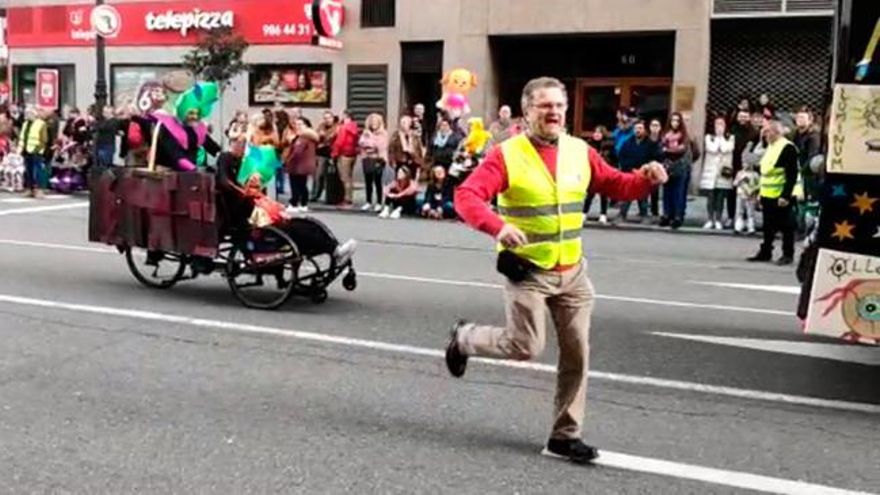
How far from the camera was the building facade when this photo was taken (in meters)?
20.4

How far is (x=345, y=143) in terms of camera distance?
1873cm

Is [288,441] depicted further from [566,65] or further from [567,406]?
[566,65]

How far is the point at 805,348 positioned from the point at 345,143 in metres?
12.3

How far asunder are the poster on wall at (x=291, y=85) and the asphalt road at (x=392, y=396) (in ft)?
50.0

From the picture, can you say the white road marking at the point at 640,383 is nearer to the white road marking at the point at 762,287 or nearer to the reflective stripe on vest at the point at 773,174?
the white road marking at the point at 762,287

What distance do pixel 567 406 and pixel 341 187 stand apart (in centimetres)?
1418

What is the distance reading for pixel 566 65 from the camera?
2258 centimetres

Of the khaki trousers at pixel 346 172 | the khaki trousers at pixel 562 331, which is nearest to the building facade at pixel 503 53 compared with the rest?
the khaki trousers at pixel 346 172

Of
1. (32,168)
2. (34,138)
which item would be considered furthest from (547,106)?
(32,168)

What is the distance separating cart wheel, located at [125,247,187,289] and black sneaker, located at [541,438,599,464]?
5.11 metres

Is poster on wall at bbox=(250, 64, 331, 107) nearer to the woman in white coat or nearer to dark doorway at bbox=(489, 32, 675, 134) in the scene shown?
dark doorway at bbox=(489, 32, 675, 134)

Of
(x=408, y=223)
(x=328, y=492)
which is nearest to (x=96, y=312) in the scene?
(x=328, y=492)

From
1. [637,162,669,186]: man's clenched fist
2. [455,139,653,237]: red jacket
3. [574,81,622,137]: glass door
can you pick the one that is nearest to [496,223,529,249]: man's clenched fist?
[455,139,653,237]: red jacket

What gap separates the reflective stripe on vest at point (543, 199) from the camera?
4789mm
